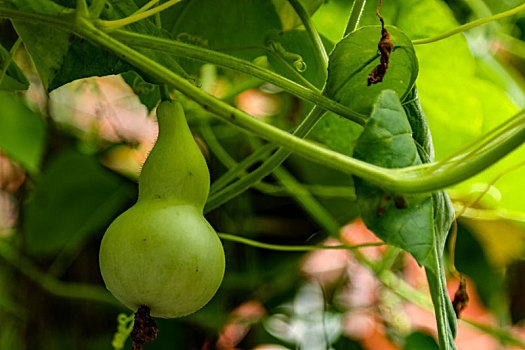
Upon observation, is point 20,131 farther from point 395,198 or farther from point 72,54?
point 395,198

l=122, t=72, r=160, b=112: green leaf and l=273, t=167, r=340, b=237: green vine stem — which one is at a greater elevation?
l=122, t=72, r=160, b=112: green leaf

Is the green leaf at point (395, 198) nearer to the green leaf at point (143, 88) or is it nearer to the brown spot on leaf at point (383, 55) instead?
the brown spot on leaf at point (383, 55)

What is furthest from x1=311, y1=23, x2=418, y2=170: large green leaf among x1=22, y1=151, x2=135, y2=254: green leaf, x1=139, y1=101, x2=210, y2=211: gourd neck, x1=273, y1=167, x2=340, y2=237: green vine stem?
x1=22, y1=151, x2=135, y2=254: green leaf

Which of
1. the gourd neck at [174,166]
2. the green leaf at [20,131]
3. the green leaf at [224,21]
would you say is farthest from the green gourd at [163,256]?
the green leaf at [20,131]

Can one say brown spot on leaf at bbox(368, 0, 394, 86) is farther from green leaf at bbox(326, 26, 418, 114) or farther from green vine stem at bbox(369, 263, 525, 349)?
green vine stem at bbox(369, 263, 525, 349)

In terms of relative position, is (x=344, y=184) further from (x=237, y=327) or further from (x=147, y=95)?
(x=147, y=95)

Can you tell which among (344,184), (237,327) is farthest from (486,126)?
(237,327)

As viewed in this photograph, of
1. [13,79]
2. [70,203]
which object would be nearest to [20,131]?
[70,203]
